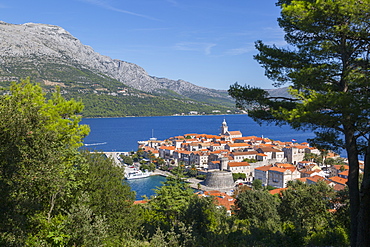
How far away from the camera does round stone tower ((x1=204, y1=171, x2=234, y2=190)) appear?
45.8 m

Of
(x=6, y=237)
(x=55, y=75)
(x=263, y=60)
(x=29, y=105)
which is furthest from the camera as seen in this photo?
(x=55, y=75)

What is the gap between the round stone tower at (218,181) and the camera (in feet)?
150

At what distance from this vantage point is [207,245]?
6.92m

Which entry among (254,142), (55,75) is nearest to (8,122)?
(254,142)

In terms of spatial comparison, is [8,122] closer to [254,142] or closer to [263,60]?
[263,60]

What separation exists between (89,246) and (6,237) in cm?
154

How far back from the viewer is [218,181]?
4597cm

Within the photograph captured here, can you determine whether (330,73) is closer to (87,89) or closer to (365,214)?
(365,214)

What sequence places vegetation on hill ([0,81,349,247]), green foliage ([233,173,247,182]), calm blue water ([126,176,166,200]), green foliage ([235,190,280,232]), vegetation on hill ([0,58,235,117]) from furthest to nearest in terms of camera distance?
vegetation on hill ([0,58,235,117]) < green foliage ([233,173,247,182]) < calm blue water ([126,176,166,200]) < green foliage ([235,190,280,232]) < vegetation on hill ([0,81,349,247])

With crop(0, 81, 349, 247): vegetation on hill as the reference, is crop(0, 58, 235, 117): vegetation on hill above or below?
above

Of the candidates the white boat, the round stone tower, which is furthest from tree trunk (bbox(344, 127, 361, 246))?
the white boat

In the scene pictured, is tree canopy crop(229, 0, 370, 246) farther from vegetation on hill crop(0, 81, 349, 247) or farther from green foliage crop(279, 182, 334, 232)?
green foliage crop(279, 182, 334, 232)

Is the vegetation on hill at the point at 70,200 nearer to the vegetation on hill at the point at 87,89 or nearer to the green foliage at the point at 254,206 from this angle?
the green foliage at the point at 254,206

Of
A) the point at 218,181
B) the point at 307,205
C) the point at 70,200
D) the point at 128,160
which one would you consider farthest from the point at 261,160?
the point at 70,200
